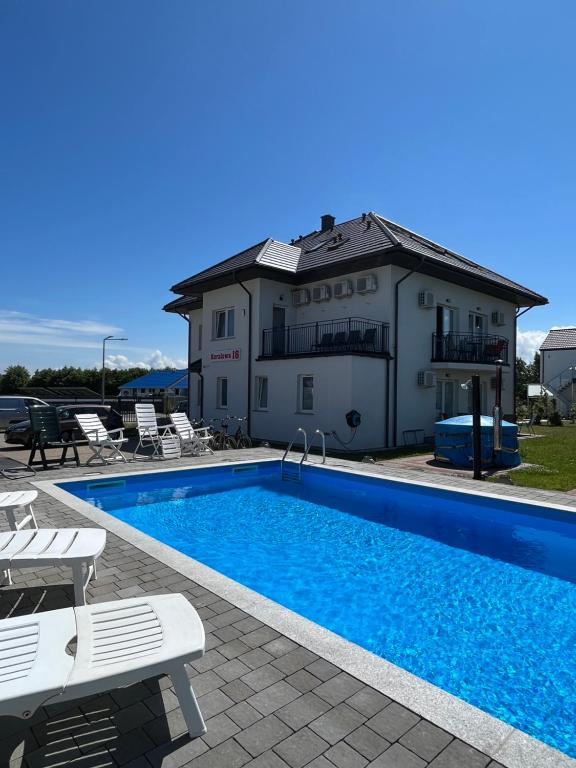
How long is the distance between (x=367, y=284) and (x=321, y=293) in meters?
2.22

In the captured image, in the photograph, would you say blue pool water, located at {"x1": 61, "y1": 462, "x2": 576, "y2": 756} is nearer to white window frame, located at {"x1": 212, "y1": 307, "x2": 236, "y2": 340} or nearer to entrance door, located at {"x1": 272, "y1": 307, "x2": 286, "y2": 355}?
entrance door, located at {"x1": 272, "y1": 307, "x2": 286, "y2": 355}

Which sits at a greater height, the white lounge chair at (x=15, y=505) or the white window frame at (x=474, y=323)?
the white window frame at (x=474, y=323)

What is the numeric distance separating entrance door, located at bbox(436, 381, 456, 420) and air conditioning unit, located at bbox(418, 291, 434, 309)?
3369 millimetres

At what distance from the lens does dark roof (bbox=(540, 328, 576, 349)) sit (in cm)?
3881

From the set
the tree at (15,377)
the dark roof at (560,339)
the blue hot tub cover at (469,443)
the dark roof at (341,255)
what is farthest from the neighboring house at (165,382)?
the tree at (15,377)

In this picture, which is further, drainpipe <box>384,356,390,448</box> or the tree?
Answer: the tree

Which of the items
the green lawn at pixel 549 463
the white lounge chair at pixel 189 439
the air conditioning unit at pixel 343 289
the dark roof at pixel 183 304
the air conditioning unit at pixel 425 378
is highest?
the dark roof at pixel 183 304

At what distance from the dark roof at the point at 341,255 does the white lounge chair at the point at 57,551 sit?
13.5m

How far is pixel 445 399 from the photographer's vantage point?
62.1 ft

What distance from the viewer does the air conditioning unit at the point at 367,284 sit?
53.5 ft

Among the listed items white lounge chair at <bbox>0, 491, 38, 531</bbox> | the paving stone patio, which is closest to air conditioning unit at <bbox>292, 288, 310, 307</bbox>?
white lounge chair at <bbox>0, 491, 38, 531</bbox>

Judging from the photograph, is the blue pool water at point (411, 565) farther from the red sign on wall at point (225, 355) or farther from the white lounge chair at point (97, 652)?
the red sign on wall at point (225, 355)

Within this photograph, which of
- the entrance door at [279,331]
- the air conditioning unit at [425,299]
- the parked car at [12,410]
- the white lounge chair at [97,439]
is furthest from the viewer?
the parked car at [12,410]

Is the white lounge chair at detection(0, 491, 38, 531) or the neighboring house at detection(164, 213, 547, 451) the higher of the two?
the neighboring house at detection(164, 213, 547, 451)
